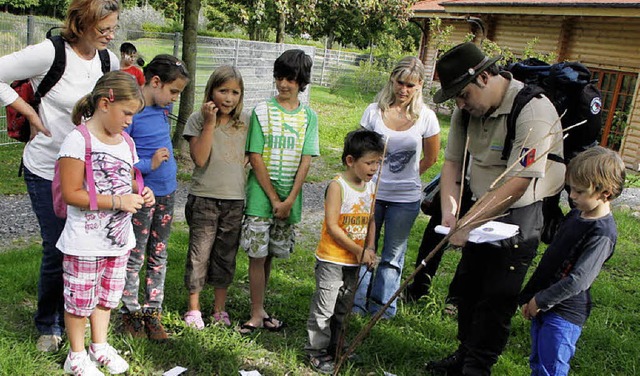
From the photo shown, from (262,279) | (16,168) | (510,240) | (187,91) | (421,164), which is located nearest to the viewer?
(510,240)

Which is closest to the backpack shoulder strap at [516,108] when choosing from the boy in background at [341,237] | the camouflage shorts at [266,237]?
the boy in background at [341,237]

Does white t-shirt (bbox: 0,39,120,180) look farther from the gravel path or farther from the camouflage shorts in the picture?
the gravel path

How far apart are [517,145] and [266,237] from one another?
163 cm

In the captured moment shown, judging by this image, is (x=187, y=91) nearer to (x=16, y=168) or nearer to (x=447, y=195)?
(x=16, y=168)

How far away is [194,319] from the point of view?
3.54m

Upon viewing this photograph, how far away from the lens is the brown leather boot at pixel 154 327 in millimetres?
3305

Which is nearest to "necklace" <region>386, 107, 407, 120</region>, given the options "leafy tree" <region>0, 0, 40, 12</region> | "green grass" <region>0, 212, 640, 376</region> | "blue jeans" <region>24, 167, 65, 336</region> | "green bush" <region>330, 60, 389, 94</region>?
"green grass" <region>0, 212, 640, 376</region>

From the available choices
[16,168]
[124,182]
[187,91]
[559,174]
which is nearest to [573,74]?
[559,174]

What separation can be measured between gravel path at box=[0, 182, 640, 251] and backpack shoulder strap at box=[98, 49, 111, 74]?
2.70 meters

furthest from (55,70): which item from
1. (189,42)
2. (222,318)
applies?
(189,42)

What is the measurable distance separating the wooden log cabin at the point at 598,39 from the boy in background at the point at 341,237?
9576 mm

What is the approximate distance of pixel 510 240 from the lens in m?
2.88

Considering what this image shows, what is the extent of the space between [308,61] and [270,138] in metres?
0.54

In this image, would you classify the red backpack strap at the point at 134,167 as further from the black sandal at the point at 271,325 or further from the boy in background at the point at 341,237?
the black sandal at the point at 271,325
